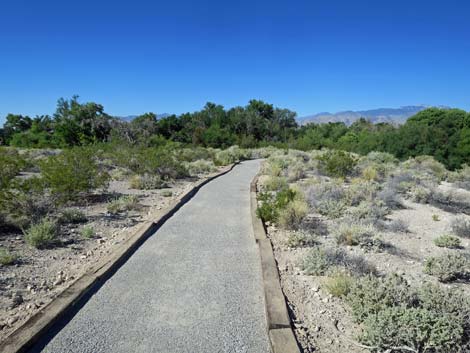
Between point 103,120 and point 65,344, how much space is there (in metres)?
39.4

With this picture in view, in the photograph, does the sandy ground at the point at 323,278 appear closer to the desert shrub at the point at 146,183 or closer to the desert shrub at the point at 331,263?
the desert shrub at the point at 331,263

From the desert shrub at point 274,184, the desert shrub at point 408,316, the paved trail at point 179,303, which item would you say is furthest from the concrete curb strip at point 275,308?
the desert shrub at point 274,184

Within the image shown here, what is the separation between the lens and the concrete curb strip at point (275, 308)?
10.4ft

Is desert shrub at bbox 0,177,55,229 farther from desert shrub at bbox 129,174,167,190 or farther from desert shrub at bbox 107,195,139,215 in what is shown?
desert shrub at bbox 129,174,167,190

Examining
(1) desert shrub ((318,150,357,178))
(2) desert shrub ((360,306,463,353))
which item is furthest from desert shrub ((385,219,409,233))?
(1) desert shrub ((318,150,357,178))

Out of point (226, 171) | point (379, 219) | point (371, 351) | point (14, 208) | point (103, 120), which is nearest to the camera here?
point (371, 351)

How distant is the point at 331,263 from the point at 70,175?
287 inches

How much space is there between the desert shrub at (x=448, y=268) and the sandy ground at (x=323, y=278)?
5.1 inches

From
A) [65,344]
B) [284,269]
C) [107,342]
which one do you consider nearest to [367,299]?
[284,269]

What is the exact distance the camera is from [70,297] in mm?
3912

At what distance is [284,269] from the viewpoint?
504 cm

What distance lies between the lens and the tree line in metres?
25.7

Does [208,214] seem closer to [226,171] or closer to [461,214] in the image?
[461,214]

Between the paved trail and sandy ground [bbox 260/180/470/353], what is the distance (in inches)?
18.8
